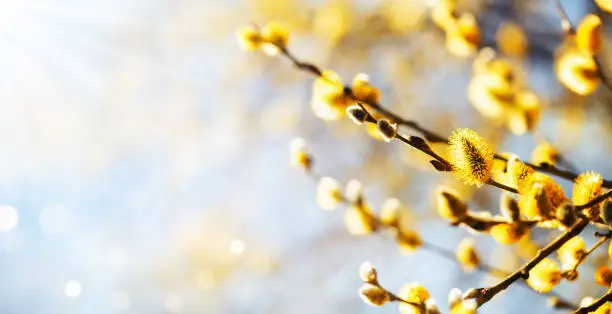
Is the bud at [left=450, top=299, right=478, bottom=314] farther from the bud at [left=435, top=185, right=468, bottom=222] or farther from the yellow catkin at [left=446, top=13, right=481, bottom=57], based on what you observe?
the yellow catkin at [left=446, top=13, right=481, bottom=57]

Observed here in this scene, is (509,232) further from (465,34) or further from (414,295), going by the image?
(465,34)

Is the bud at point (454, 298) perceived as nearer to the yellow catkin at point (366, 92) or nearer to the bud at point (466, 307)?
the bud at point (466, 307)

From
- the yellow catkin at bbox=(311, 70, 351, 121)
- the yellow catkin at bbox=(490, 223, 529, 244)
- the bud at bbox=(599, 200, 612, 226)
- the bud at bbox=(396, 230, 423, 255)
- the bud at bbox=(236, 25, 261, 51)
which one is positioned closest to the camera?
the bud at bbox=(599, 200, 612, 226)

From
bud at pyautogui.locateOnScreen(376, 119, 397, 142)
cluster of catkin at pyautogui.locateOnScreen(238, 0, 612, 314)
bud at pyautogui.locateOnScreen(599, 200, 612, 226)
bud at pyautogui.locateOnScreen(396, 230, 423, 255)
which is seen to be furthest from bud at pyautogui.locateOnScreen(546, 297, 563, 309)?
bud at pyautogui.locateOnScreen(376, 119, 397, 142)

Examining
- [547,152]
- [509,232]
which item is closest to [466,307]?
[509,232]

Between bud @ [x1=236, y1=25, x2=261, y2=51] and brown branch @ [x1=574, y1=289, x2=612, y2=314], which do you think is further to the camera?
bud @ [x1=236, y1=25, x2=261, y2=51]

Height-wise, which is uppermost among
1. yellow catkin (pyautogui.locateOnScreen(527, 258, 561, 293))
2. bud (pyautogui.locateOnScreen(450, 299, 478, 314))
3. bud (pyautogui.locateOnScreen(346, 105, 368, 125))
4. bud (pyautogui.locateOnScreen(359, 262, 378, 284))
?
bud (pyautogui.locateOnScreen(346, 105, 368, 125))

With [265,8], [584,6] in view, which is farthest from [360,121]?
[265,8]
